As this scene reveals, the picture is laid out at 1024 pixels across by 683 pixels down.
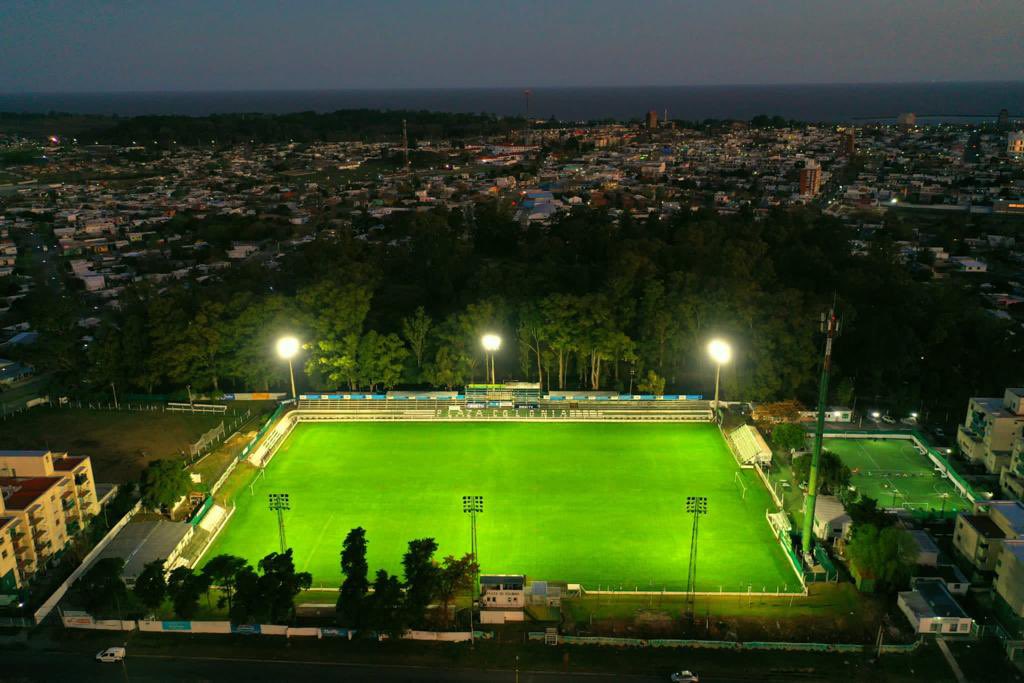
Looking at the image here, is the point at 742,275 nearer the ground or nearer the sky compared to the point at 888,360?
nearer the sky

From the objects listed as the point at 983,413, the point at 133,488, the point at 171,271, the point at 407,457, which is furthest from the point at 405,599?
the point at 171,271

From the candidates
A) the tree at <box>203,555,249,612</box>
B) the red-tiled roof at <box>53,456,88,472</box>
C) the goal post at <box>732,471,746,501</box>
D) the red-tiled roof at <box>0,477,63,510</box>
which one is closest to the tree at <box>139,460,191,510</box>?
the red-tiled roof at <box>53,456,88,472</box>

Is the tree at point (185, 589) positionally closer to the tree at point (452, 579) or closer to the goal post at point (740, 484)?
the tree at point (452, 579)

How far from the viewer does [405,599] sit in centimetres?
1262

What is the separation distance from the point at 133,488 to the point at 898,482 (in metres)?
19.4

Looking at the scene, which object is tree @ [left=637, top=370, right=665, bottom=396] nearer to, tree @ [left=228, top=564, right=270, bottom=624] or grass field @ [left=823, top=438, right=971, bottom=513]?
grass field @ [left=823, top=438, right=971, bottom=513]

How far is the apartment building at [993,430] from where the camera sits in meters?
18.3

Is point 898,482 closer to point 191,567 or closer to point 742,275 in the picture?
point 742,275

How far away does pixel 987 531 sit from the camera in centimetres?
1459

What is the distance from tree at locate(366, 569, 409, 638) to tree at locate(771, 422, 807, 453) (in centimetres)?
1158

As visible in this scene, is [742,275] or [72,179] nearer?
[742,275]

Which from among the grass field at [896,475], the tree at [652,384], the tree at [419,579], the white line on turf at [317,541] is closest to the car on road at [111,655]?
the white line on turf at [317,541]

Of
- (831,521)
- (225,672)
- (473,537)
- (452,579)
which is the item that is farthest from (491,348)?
(225,672)

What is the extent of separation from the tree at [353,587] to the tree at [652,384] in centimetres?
1217
